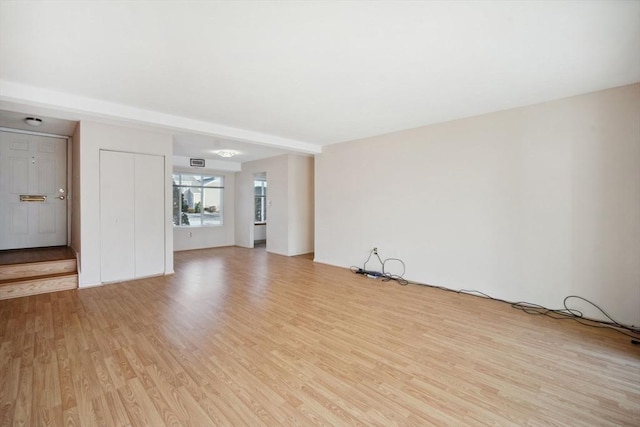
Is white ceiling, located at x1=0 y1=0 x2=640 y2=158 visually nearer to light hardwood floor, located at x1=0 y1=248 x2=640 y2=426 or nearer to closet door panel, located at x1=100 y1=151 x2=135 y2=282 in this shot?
closet door panel, located at x1=100 y1=151 x2=135 y2=282

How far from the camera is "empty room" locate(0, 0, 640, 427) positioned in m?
1.89

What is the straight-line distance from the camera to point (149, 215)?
4930mm

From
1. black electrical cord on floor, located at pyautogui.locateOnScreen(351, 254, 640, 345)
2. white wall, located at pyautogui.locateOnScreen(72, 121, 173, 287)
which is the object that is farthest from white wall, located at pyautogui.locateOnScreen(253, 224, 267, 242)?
black electrical cord on floor, located at pyautogui.locateOnScreen(351, 254, 640, 345)

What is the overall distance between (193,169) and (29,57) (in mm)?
5518

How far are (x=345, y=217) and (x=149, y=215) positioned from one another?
380cm

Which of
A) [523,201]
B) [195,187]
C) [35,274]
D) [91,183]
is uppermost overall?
[195,187]

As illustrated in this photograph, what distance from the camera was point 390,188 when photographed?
513cm

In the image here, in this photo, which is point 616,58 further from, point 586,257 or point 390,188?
point 390,188

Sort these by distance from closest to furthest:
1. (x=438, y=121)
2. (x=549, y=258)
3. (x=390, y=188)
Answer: (x=549, y=258) < (x=438, y=121) < (x=390, y=188)

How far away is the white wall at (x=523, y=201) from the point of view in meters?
3.07

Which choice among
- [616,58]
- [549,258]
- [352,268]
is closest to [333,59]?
[616,58]

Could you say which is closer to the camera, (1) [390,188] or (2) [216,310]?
(2) [216,310]

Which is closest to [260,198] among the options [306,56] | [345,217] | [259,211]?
[259,211]

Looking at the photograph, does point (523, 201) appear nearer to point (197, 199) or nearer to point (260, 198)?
point (197, 199)
